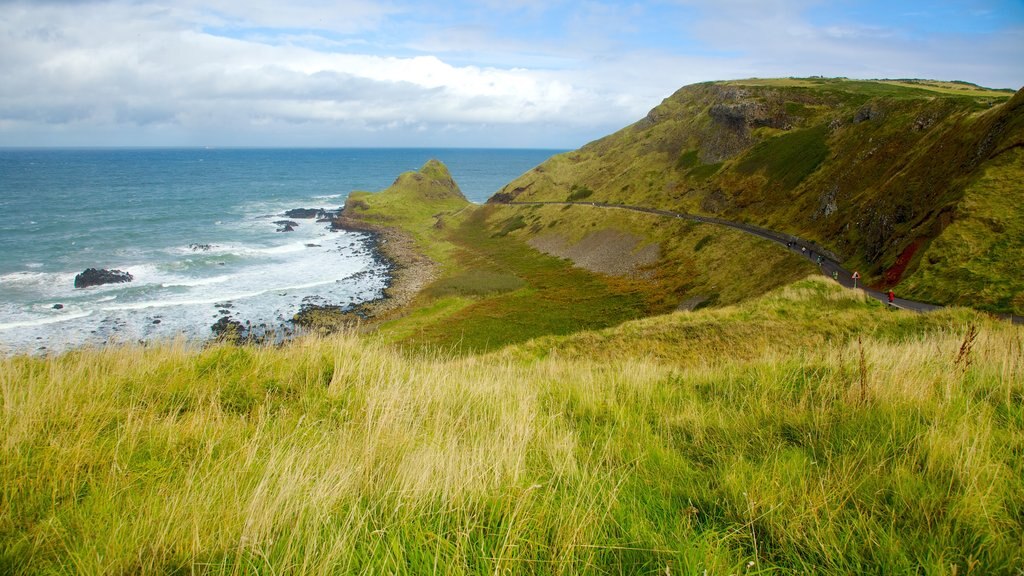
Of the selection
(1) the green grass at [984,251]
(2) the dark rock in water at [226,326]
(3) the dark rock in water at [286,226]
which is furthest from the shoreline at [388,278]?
(1) the green grass at [984,251]

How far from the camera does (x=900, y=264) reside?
34469 mm

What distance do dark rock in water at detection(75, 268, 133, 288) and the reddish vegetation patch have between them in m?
78.0

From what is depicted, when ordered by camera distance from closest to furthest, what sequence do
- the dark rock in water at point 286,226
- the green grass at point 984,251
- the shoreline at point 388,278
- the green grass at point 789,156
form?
1. the green grass at point 984,251
2. the shoreline at point 388,278
3. the green grass at point 789,156
4. the dark rock in water at point 286,226

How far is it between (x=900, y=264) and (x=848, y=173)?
29979mm

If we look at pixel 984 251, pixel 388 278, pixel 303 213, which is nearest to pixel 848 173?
pixel 984 251

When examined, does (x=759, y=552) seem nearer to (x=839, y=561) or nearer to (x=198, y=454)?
(x=839, y=561)

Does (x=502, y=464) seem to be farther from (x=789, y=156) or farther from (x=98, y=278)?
(x=789, y=156)

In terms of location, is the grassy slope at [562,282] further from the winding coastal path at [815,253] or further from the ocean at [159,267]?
the ocean at [159,267]

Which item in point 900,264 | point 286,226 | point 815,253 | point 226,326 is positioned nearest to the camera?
point 900,264

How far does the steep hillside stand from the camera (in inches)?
1224

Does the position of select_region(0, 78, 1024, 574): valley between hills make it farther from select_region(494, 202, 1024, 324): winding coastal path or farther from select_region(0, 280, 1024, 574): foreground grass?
select_region(494, 202, 1024, 324): winding coastal path

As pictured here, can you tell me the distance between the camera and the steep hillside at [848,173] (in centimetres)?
3109

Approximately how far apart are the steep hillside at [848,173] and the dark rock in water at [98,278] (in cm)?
7825

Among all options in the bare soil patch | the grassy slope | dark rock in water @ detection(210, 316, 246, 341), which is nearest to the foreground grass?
the grassy slope
